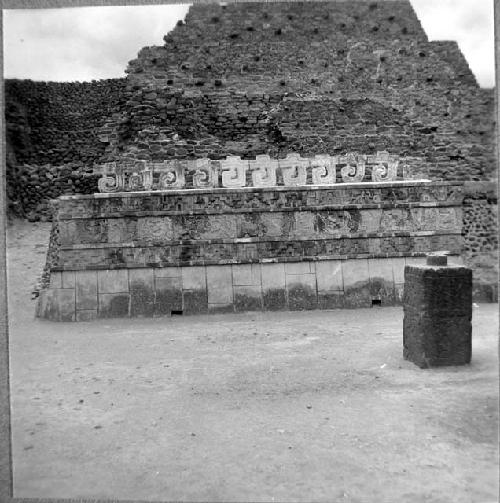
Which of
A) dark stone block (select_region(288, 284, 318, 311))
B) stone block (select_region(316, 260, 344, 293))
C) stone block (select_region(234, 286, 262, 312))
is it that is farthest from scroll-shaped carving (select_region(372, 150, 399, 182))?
stone block (select_region(234, 286, 262, 312))

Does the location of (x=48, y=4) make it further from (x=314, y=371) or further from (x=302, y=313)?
(x=302, y=313)

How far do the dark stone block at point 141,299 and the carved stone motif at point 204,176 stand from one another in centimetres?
203

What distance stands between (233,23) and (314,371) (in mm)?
13402

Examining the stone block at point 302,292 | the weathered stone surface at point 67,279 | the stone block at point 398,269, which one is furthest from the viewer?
the stone block at point 398,269

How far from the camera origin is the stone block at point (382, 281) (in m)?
7.98

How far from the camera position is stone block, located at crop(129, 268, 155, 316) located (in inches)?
310

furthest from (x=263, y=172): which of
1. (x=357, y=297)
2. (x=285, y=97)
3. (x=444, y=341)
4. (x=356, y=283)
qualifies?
(x=285, y=97)

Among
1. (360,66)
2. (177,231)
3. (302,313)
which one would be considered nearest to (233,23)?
(360,66)

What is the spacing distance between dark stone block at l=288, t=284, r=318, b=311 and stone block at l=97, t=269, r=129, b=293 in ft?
7.92

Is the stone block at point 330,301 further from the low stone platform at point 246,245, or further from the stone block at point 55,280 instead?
the stone block at point 55,280

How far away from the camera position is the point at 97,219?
28.0ft

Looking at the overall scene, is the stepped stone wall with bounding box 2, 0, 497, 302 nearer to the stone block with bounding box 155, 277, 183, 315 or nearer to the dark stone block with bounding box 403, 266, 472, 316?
the stone block with bounding box 155, 277, 183, 315

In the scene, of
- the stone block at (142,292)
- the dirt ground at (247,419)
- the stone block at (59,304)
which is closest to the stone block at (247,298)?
the stone block at (142,292)

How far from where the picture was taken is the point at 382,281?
8172 mm
